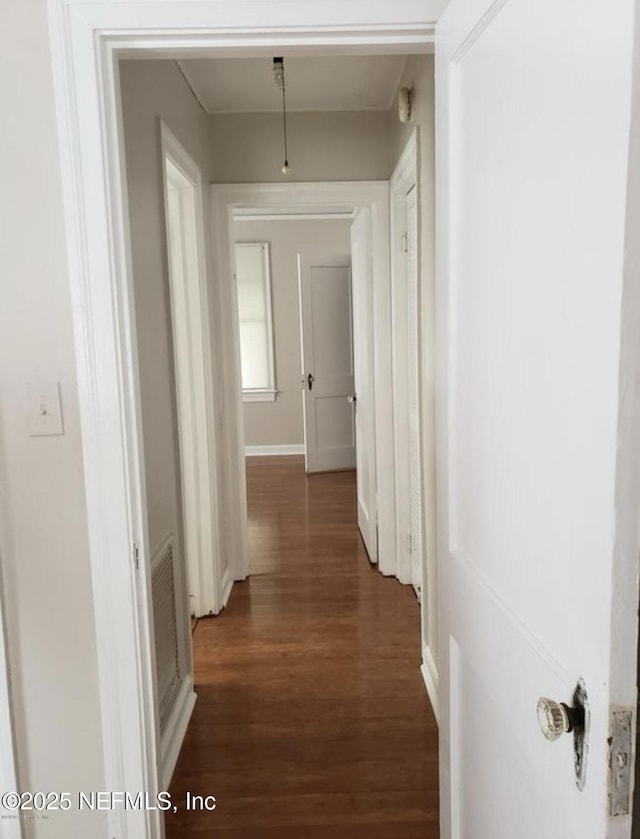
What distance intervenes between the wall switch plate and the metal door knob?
1.10 m

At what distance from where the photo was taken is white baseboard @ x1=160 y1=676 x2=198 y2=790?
1.94 metres

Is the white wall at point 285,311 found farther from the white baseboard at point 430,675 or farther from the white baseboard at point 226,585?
the white baseboard at point 430,675

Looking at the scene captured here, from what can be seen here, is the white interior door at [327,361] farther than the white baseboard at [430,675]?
Yes

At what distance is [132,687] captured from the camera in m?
1.41

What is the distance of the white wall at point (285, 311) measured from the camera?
649 cm

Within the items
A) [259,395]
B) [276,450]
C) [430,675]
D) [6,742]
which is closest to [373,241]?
[430,675]

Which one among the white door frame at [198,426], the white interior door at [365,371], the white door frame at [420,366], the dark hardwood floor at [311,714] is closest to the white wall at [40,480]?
the dark hardwood floor at [311,714]

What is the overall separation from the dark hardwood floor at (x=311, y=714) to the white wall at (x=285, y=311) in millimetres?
3119

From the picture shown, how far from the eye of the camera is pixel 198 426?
294 cm

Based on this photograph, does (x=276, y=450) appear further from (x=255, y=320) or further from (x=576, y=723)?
(x=576, y=723)

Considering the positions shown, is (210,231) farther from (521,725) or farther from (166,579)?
(521,725)

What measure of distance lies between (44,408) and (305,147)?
240cm

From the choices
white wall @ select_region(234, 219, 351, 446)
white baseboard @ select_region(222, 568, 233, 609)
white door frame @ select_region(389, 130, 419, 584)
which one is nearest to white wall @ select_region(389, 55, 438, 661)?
white door frame @ select_region(389, 130, 419, 584)

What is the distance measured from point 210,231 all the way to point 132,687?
91.9 inches
